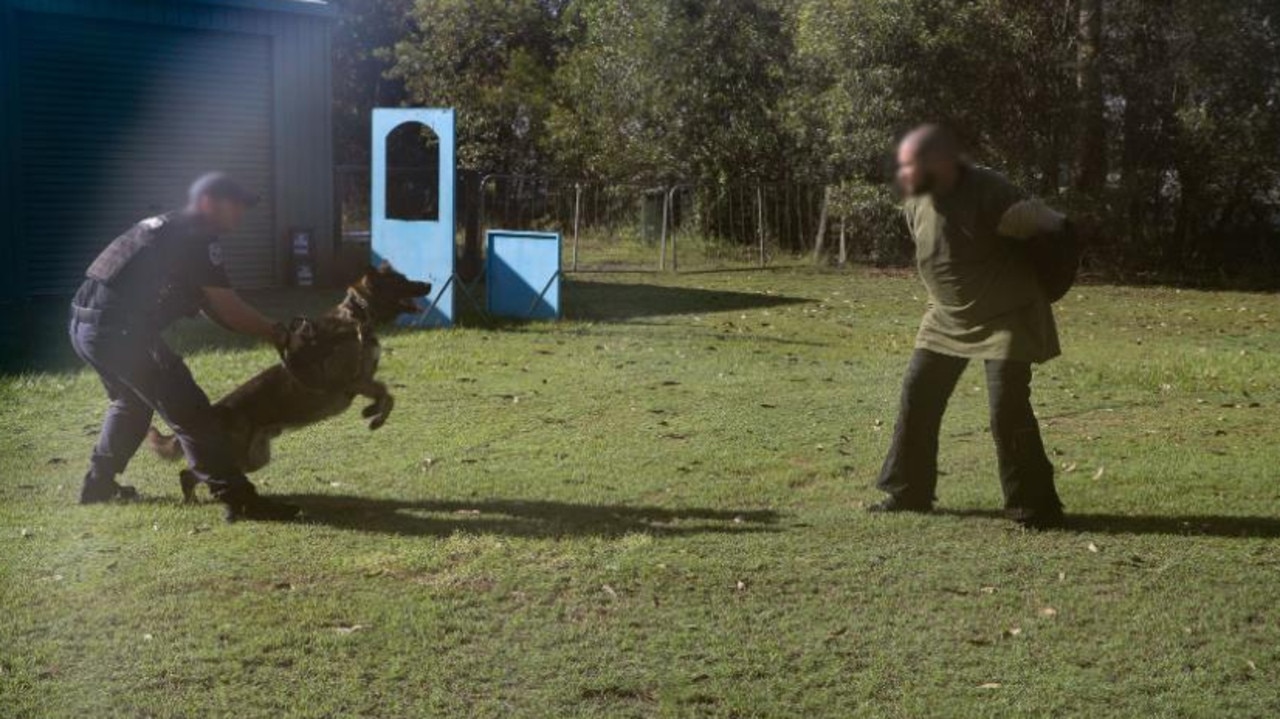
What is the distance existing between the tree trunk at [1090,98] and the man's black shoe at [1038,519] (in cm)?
1645

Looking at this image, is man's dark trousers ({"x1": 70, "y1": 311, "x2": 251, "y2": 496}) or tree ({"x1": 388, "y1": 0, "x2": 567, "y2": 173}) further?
A: tree ({"x1": 388, "y1": 0, "x2": 567, "y2": 173})

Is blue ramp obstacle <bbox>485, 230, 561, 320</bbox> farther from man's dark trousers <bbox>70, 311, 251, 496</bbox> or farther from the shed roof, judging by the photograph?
man's dark trousers <bbox>70, 311, 251, 496</bbox>

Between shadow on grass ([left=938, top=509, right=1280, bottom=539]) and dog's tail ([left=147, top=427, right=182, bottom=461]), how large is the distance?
3806mm

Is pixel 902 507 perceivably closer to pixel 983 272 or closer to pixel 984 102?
pixel 983 272

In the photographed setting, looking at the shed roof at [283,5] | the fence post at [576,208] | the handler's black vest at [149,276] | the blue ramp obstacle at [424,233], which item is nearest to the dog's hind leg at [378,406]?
the handler's black vest at [149,276]

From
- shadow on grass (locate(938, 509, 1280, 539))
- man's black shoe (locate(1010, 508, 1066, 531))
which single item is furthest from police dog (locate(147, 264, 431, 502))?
man's black shoe (locate(1010, 508, 1066, 531))

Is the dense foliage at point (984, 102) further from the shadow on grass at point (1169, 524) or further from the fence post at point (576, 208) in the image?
the shadow on grass at point (1169, 524)

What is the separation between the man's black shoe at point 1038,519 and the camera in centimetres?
695

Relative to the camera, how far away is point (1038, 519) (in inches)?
274

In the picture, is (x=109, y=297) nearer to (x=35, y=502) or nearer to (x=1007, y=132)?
(x=35, y=502)

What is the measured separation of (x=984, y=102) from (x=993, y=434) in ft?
47.5

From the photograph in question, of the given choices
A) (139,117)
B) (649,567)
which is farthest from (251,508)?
(139,117)

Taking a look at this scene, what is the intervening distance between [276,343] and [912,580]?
10.3 feet

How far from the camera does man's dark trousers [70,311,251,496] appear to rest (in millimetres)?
6781
